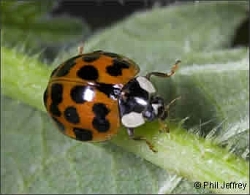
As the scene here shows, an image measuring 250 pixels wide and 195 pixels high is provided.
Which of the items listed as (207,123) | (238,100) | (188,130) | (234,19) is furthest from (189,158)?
(234,19)

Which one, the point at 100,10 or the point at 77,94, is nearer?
the point at 77,94

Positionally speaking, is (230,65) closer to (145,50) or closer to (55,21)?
(145,50)

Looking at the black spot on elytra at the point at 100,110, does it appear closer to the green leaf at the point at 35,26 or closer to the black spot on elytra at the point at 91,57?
the black spot on elytra at the point at 91,57

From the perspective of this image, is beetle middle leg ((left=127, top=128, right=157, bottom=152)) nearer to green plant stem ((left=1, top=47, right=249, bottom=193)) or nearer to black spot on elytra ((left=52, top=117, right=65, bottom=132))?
green plant stem ((left=1, top=47, right=249, bottom=193))

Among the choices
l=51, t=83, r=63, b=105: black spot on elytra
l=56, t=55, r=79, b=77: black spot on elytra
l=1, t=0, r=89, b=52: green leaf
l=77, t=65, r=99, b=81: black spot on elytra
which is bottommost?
l=1, t=0, r=89, b=52: green leaf

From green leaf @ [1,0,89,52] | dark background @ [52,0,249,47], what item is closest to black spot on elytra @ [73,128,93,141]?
green leaf @ [1,0,89,52]

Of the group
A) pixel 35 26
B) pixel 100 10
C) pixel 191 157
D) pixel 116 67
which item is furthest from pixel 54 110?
pixel 100 10

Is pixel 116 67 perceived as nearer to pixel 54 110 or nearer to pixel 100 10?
pixel 54 110
